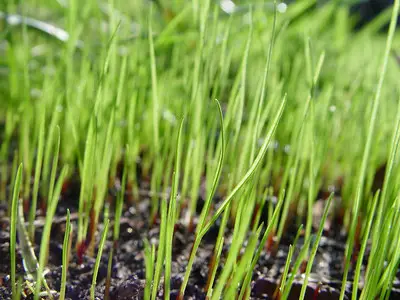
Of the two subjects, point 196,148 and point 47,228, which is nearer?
point 47,228

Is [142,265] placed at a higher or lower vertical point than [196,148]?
lower

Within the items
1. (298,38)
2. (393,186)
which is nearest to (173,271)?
(393,186)

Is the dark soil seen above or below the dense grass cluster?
below

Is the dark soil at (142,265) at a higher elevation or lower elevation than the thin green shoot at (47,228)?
lower

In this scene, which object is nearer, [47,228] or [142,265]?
[47,228]

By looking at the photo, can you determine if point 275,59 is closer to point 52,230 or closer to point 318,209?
point 318,209

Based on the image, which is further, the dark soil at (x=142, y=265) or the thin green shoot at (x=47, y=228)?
the dark soil at (x=142, y=265)
